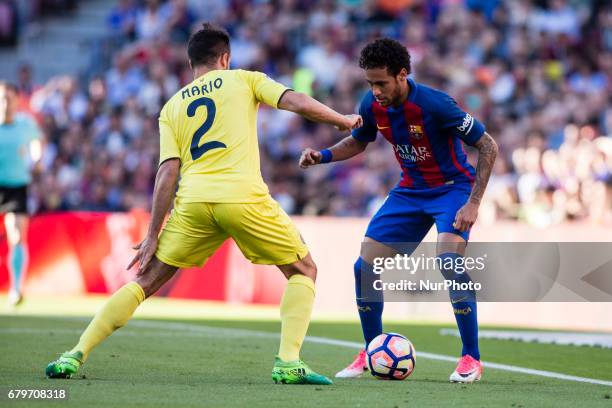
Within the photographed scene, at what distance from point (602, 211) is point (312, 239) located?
380cm

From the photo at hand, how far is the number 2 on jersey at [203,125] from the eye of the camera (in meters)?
7.89

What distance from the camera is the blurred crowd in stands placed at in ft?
57.5

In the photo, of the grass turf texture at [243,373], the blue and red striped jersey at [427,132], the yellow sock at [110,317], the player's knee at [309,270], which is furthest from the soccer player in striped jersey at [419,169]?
the yellow sock at [110,317]

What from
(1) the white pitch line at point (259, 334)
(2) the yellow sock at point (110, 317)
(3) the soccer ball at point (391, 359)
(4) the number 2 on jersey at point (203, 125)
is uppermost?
(4) the number 2 on jersey at point (203, 125)

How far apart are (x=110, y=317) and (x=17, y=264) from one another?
7.15 meters

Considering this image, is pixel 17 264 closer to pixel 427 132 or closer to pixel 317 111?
pixel 427 132

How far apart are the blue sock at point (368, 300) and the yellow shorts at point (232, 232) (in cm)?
89

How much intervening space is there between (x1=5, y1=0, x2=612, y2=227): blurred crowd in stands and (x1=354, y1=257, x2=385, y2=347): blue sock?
25.0 feet

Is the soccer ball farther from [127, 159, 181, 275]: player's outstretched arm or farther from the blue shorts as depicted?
[127, 159, 181, 275]: player's outstretched arm

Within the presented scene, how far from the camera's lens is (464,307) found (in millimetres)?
8531

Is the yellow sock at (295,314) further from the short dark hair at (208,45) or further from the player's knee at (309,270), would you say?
the short dark hair at (208,45)

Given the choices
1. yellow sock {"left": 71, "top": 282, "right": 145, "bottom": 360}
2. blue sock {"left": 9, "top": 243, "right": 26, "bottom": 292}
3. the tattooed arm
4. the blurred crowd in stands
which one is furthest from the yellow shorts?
the blurred crowd in stands

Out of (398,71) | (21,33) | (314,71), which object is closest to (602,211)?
(314,71)

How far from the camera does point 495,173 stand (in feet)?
58.1
